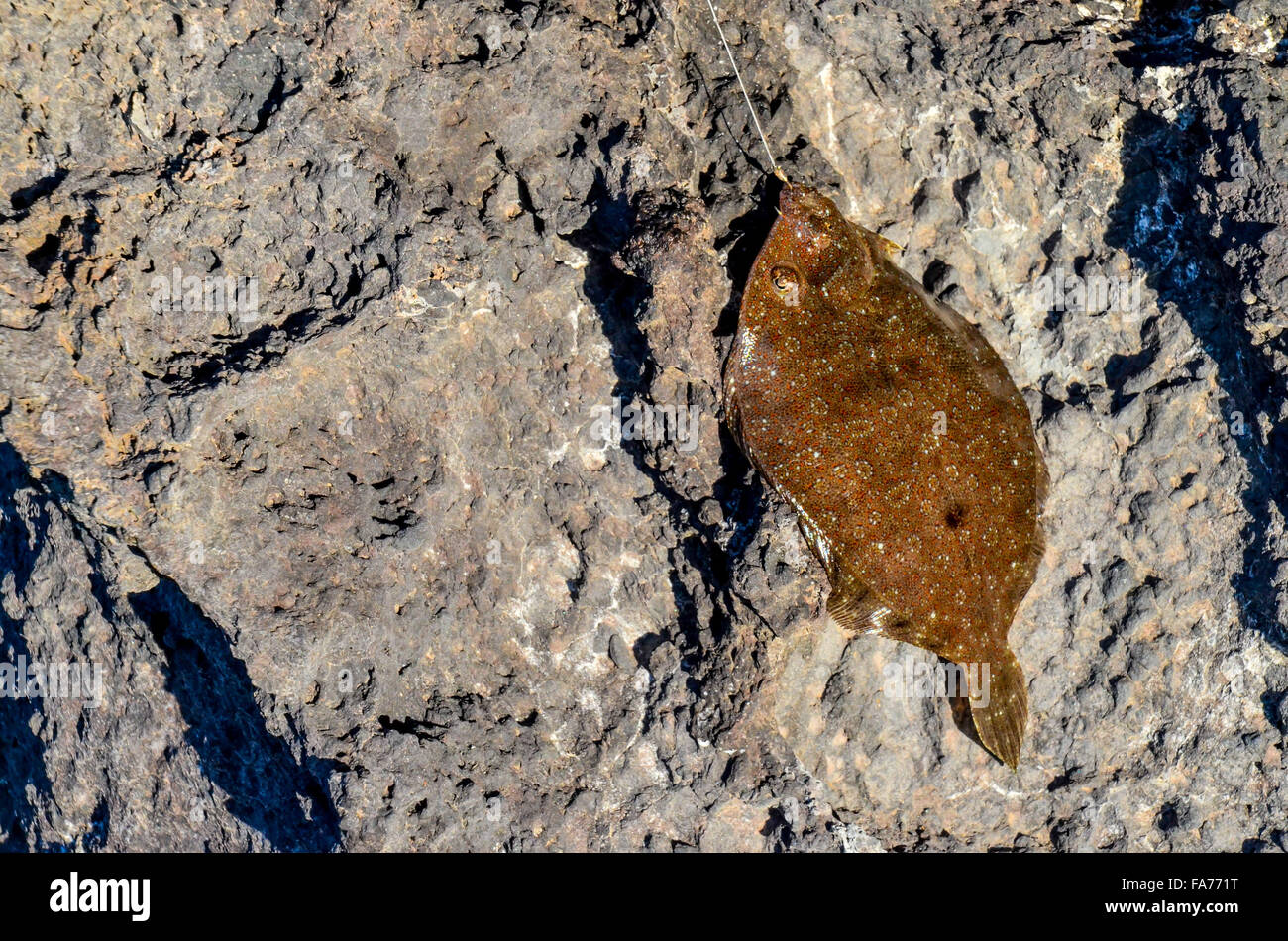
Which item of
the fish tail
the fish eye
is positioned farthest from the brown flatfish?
the fish tail

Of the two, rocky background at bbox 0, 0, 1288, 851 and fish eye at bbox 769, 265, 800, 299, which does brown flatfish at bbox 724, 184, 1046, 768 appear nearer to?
fish eye at bbox 769, 265, 800, 299

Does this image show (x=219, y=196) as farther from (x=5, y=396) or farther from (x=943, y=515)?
(x=943, y=515)

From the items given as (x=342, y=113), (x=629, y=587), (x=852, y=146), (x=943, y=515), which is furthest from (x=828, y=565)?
(x=342, y=113)

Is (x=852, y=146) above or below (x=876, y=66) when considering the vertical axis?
below

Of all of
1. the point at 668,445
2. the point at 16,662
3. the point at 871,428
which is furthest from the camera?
the point at 16,662

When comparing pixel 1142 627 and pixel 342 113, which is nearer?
pixel 342 113

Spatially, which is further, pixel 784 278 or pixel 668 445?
pixel 668 445

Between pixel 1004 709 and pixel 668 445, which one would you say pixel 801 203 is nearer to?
pixel 668 445

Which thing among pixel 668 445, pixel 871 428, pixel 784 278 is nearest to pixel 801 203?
pixel 784 278
